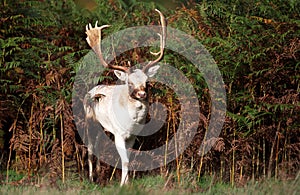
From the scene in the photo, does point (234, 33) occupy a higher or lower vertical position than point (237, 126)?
higher

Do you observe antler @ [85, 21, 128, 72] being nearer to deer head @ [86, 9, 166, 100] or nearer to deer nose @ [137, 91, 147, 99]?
deer head @ [86, 9, 166, 100]

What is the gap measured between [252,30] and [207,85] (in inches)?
38.0

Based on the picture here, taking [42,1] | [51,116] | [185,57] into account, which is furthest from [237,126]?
[42,1]

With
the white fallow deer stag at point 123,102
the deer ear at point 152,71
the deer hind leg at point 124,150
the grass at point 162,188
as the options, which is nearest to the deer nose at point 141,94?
the white fallow deer stag at point 123,102

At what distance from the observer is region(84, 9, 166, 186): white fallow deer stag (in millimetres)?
6959

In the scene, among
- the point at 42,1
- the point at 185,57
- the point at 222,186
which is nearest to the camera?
the point at 222,186

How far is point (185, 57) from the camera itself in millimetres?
7062

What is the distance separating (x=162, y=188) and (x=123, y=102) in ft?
5.07

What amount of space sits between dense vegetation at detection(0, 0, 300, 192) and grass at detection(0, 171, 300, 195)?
0.55 ft

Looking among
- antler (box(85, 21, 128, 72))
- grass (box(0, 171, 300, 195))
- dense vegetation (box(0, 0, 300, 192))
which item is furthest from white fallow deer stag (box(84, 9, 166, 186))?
grass (box(0, 171, 300, 195))

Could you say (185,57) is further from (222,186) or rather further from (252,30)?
(222,186)

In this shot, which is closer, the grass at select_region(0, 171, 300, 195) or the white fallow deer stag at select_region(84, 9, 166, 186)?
the grass at select_region(0, 171, 300, 195)

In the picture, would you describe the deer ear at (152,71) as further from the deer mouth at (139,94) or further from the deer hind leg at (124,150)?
the deer hind leg at (124,150)

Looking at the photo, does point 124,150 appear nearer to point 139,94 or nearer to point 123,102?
point 123,102
